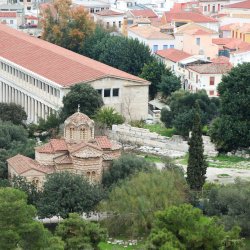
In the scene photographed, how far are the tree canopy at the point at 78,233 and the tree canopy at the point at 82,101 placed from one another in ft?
80.8

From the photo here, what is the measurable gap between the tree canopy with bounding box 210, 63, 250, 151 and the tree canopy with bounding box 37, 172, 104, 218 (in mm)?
15023

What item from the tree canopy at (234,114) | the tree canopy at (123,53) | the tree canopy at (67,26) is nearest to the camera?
the tree canopy at (234,114)

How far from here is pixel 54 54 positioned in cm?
8738

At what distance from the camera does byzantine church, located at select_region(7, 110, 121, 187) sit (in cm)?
5900

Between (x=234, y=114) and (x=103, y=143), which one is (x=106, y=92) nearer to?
(x=234, y=114)

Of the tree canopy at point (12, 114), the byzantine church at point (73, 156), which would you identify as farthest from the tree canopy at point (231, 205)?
the tree canopy at point (12, 114)

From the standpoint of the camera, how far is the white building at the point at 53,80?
7925cm

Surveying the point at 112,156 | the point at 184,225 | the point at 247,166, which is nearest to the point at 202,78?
the point at 247,166

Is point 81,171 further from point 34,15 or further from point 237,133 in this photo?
point 34,15

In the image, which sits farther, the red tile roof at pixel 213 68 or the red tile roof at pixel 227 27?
the red tile roof at pixel 227 27

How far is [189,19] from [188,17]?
73 centimetres

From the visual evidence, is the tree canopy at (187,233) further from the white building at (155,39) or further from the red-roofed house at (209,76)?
the white building at (155,39)

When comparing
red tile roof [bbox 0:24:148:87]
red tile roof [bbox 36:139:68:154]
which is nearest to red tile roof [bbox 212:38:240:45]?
red tile roof [bbox 0:24:148:87]

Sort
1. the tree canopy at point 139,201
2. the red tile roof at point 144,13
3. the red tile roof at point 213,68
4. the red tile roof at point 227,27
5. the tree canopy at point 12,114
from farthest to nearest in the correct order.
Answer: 1. the red tile roof at point 144,13
2. the red tile roof at point 227,27
3. the red tile roof at point 213,68
4. the tree canopy at point 12,114
5. the tree canopy at point 139,201
